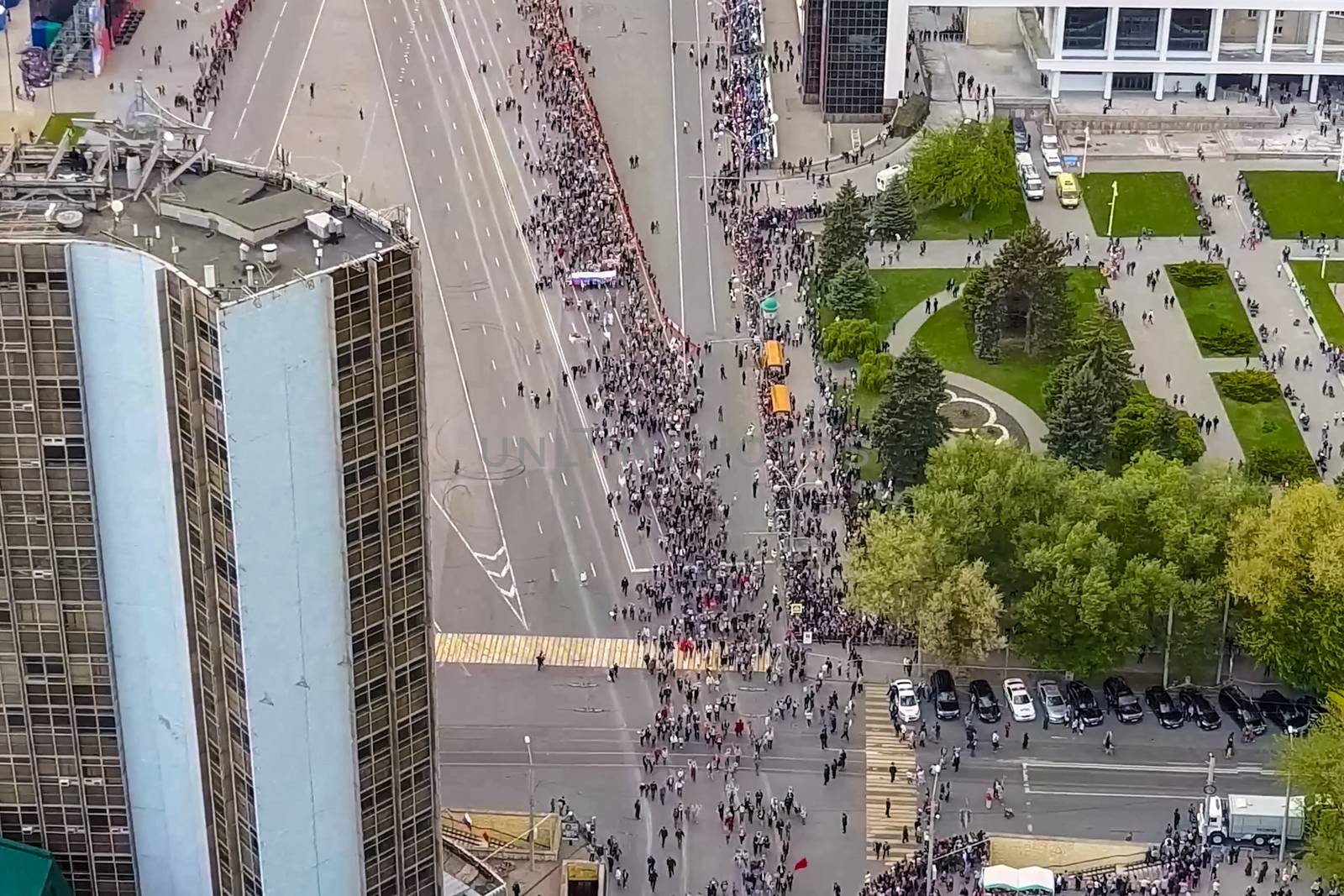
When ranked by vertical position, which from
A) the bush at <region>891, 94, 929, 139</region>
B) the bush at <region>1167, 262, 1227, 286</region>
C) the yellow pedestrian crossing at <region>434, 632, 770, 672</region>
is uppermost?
the bush at <region>891, 94, 929, 139</region>

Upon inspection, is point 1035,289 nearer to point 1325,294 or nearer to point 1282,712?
point 1325,294

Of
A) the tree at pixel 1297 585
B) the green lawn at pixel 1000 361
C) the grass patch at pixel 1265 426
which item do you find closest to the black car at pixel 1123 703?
the tree at pixel 1297 585

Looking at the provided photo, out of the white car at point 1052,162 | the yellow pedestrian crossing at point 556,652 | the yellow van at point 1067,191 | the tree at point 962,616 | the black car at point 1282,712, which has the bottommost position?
the black car at point 1282,712

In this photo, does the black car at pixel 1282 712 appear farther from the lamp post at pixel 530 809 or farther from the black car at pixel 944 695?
the lamp post at pixel 530 809

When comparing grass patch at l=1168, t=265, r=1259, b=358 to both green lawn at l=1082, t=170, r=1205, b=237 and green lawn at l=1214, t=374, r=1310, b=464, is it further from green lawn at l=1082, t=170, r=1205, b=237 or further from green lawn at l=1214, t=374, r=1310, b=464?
green lawn at l=1082, t=170, r=1205, b=237

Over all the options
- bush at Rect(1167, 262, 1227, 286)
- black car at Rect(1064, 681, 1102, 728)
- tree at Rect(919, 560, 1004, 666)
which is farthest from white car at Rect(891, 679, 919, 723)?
bush at Rect(1167, 262, 1227, 286)

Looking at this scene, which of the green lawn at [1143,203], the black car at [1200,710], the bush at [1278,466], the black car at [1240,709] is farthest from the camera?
the green lawn at [1143,203]
